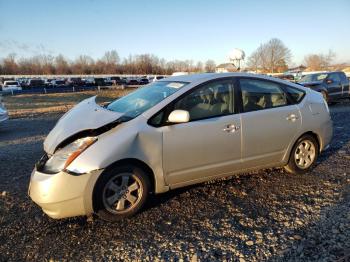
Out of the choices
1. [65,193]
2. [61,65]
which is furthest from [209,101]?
[61,65]

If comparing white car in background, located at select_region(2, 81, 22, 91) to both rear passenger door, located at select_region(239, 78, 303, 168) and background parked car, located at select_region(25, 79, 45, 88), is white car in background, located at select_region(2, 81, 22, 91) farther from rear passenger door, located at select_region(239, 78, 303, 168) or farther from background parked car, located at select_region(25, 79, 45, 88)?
rear passenger door, located at select_region(239, 78, 303, 168)

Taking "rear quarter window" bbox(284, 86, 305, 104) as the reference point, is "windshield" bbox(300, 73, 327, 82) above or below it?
above

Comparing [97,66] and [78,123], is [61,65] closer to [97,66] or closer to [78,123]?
[97,66]

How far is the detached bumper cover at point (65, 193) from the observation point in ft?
10.5

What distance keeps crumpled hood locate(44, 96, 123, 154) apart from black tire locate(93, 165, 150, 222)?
57 centimetres

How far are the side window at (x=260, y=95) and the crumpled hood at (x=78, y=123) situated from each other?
1727mm

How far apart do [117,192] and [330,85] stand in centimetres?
1434

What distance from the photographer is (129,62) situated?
381 ft

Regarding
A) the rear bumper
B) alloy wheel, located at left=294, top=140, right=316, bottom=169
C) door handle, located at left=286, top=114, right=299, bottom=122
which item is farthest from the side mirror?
the rear bumper

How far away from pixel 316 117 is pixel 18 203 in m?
4.46

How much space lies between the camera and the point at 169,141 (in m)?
3.66

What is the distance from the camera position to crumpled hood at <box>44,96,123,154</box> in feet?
11.5

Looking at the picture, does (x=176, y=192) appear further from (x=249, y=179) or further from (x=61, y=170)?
(x=61, y=170)

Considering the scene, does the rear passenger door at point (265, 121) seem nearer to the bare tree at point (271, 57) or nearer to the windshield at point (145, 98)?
the windshield at point (145, 98)
